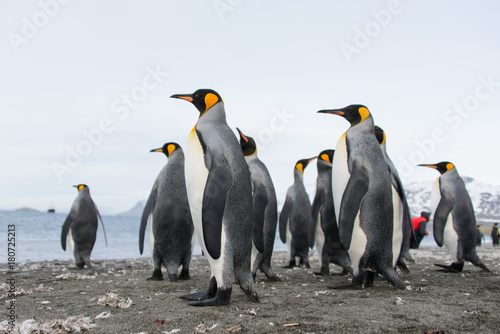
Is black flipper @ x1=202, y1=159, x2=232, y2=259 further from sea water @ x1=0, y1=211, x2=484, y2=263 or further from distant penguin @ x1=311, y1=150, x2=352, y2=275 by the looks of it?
sea water @ x1=0, y1=211, x2=484, y2=263

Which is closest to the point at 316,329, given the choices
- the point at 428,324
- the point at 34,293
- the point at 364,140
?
the point at 428,324

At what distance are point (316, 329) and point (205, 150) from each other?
6.60 feet

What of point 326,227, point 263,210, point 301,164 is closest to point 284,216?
point 301,164

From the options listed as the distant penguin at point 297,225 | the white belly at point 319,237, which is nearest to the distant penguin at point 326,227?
the white belly at point 319,237

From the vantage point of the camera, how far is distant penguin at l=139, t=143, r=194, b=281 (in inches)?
247

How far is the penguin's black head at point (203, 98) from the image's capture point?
4.69 metres

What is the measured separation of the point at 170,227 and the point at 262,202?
154 cm

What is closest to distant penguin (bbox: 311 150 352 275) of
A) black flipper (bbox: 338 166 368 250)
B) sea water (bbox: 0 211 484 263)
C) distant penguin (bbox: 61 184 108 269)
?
black flipper (bbox: 338 166 368 250)

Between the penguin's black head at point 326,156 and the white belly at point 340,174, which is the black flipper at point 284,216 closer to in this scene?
the penguin's black head at point 326,156

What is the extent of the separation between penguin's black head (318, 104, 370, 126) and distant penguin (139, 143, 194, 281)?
8.53ft

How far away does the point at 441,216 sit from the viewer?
7582 mm

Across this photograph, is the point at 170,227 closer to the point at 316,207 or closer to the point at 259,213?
the point at 259,213

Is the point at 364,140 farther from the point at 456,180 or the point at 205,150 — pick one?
the point at 456,180

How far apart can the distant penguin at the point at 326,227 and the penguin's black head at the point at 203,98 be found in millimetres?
2882
